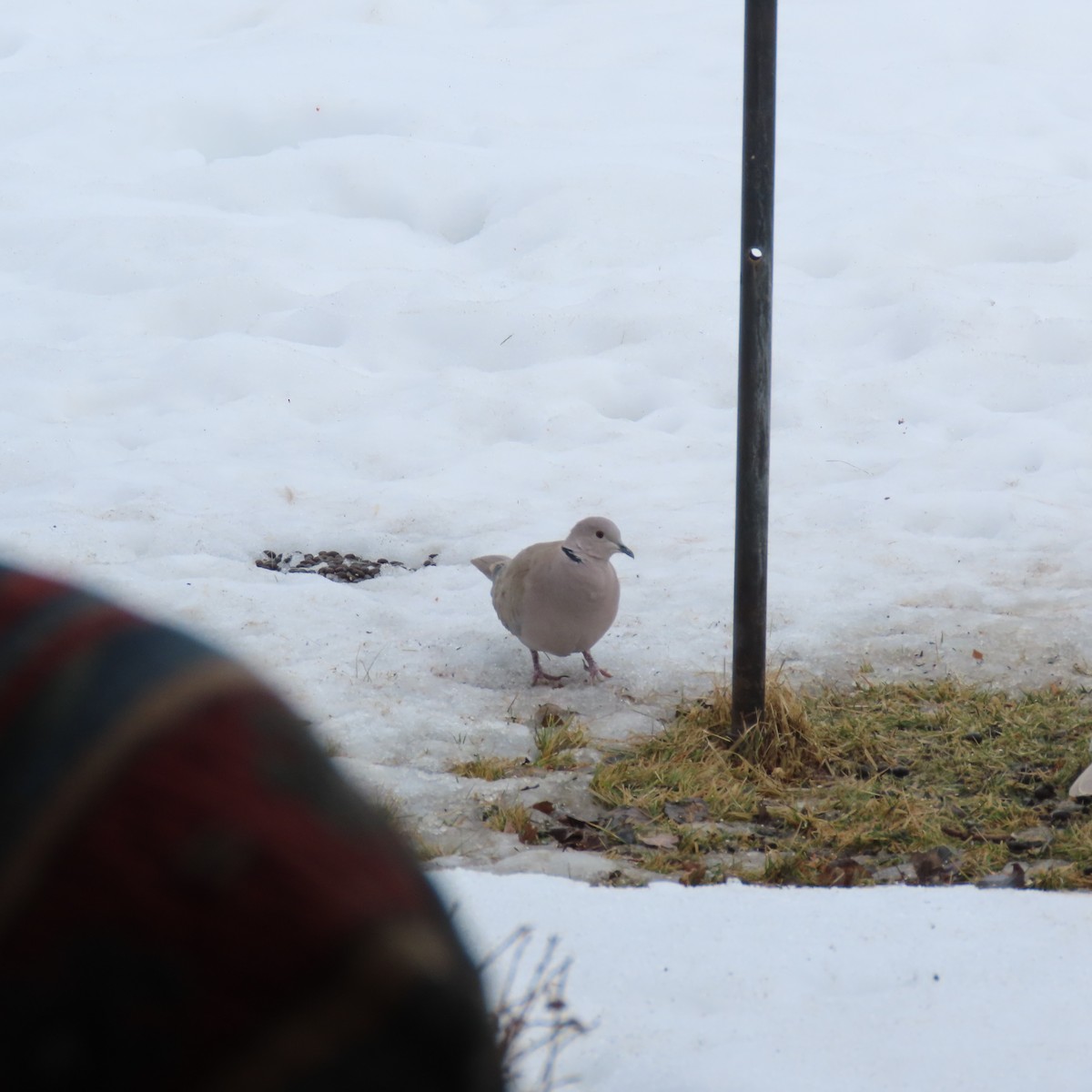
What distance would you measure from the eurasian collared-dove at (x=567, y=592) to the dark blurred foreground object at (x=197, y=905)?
371 centimetres

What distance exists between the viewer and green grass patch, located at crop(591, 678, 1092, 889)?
331 cm

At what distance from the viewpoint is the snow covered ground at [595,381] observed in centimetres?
256

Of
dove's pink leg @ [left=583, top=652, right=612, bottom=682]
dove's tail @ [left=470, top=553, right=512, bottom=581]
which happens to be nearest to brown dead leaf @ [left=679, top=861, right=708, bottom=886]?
dove's pink leg @ [left=583, top=652, right=612, bottom=682]

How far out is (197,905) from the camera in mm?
440

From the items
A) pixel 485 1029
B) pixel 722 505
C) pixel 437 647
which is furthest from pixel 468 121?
pixel 485 1029

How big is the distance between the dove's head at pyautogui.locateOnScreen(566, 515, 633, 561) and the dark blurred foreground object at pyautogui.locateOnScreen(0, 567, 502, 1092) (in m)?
3.80

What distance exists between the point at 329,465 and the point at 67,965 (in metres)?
5.90

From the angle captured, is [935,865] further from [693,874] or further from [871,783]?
[693,874]

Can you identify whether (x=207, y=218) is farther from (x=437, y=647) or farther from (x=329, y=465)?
(x=437, y=647)

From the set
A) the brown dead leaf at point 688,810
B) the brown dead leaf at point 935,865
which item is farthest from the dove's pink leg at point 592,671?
the brown dead leaf at point 935,865

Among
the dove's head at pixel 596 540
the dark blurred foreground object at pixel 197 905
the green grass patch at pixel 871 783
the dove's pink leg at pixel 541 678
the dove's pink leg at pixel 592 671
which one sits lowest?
the dove's pink leg at pixel 541 678

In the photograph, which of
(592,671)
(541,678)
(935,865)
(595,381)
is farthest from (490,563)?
(595,381)

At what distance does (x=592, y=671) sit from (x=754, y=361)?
4.29 ft

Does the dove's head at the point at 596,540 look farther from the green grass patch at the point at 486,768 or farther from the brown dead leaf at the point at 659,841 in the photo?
the brown dead leaf at the point at 659,841
